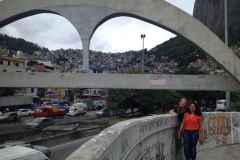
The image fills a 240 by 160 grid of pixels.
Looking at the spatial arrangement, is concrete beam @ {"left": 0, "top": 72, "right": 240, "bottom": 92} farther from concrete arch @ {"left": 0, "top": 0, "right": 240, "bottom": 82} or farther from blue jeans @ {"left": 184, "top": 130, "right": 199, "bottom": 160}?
blue jeans @ {"left": 184, "top": 130, "right": 199, "bottom": 160}

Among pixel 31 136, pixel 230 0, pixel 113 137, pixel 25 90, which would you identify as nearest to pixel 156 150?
pixel 113 137

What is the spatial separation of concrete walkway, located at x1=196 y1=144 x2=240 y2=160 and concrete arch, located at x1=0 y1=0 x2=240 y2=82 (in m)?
11.6

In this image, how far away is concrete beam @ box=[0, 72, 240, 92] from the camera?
17.8 metres

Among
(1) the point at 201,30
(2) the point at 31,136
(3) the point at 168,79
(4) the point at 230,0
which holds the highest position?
(4) the point at 230,0

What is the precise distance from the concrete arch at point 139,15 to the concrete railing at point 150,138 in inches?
434

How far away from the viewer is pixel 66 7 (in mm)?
20984

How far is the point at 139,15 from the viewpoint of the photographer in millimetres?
20047

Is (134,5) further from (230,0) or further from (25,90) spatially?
(230,0)

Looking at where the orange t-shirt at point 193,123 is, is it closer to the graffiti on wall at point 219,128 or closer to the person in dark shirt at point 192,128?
the person in dark shirt at point 192,128

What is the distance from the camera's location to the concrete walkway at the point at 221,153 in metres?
6.96

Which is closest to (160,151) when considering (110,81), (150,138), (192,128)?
(150,138)

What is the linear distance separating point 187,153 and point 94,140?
142 inches

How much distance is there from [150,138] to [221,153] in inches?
133

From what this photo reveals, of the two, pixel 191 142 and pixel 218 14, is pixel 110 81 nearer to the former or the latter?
pixel 191 142
